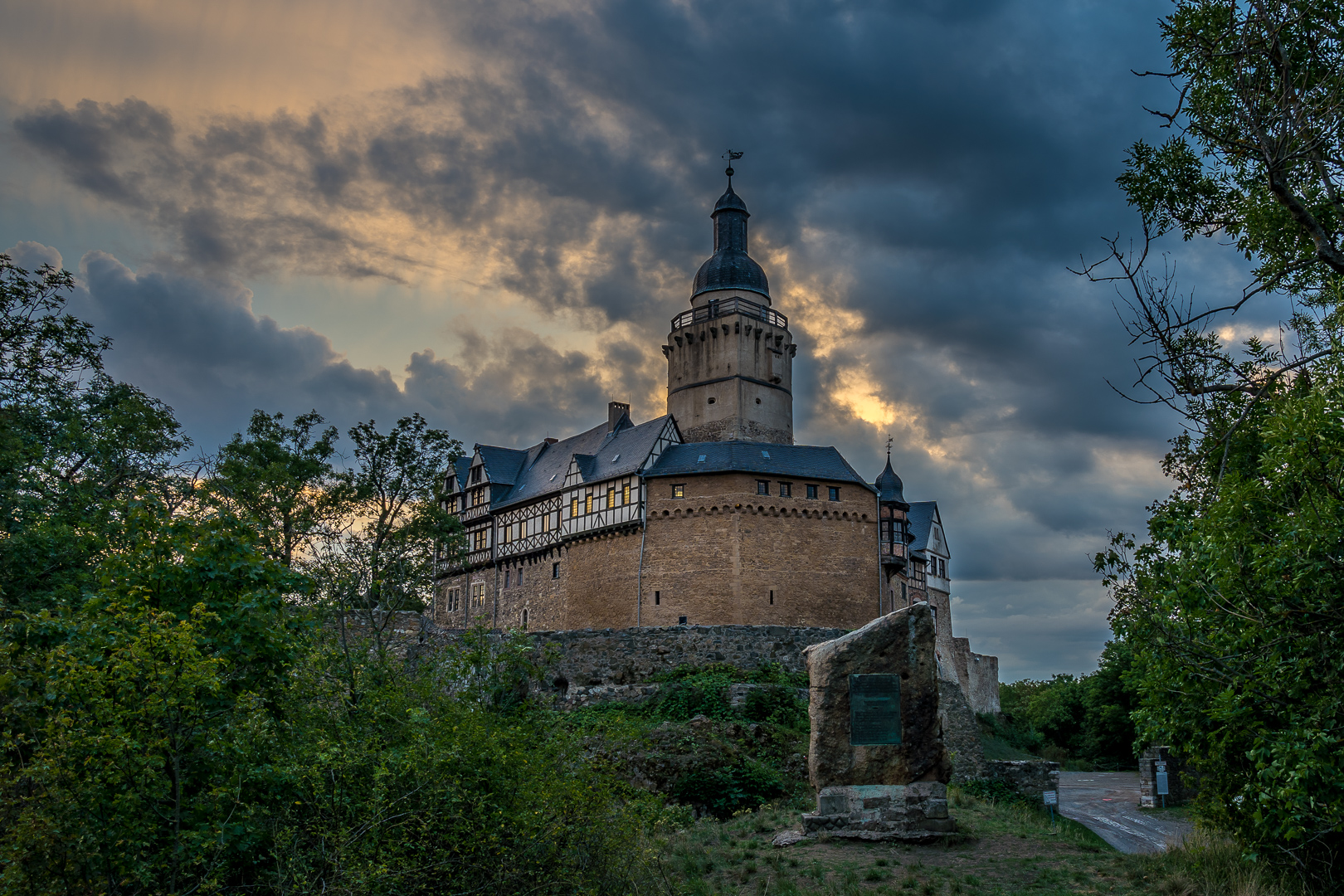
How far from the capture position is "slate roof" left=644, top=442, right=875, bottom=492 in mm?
37281

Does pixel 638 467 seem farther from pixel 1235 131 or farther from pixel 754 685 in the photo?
pixel 1235 131

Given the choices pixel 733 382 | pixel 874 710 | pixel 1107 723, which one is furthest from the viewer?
pixel 733 382

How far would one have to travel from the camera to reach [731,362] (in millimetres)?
45219

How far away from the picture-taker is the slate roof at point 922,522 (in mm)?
53156

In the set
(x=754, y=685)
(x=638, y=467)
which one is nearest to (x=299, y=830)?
(x=754, y=685)

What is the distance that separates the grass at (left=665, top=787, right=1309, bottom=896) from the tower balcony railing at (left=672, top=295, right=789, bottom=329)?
33506 mm

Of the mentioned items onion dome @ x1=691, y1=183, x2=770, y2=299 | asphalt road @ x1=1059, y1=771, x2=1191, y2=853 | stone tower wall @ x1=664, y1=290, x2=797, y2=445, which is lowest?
asphalt road @ x1=1059, y1=771, x2=1191, y2=853

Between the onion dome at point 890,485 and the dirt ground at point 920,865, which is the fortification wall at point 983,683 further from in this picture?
the dirt ground at point 920,865

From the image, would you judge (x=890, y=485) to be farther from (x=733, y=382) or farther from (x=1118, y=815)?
(x=1118, y=815)

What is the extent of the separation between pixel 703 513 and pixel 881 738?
22.9m

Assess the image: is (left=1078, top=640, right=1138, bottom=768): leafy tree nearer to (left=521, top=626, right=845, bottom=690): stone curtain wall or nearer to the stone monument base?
(left=521, top=626, right=845, bottom=690): stone curtain wall

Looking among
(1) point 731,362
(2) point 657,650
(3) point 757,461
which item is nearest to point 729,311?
(1) point 731,362

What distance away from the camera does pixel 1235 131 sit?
10.1m

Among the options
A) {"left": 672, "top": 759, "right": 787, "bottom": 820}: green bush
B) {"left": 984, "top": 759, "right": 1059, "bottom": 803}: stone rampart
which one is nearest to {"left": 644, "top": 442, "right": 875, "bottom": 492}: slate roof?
{"left": 984, "top": 759, "right": 1059, "bottom": 803}: stone rampart
